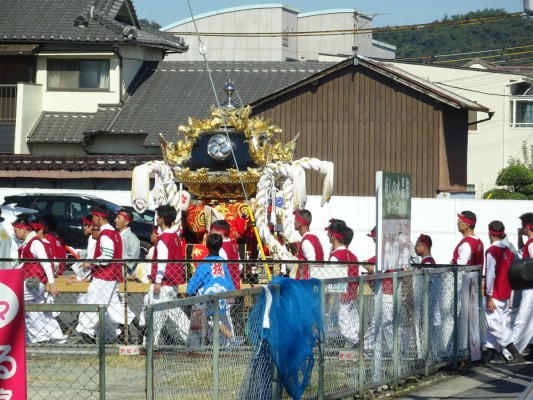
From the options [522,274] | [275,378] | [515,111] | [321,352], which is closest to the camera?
[522,274]

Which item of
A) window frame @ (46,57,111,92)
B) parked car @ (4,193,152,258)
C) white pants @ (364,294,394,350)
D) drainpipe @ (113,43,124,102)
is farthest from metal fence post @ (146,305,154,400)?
window frame @ (46,57,111,92)

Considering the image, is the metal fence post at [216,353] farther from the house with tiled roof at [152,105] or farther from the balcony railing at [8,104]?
the balcony railing at [8,104]

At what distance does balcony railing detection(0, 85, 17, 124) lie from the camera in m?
40.3

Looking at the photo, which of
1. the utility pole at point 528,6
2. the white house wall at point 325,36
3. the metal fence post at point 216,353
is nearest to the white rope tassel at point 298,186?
the utility pole at point 528,6

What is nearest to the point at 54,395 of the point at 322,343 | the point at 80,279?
the point at 322,343

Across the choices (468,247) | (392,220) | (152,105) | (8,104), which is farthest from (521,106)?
(392,220)

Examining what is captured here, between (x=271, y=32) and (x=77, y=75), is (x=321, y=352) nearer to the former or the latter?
(x=77, y=75)

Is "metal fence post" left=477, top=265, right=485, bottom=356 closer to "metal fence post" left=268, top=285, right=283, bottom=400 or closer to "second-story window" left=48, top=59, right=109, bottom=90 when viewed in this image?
"metal fence post" left=268, top=285, right=283, bottom=400

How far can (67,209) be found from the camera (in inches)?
1094

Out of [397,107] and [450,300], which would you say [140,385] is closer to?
[450,300]

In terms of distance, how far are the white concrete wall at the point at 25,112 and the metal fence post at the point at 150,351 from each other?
109ft

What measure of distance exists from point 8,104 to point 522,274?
37.1 m

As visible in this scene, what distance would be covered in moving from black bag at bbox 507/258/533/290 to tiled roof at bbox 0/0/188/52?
3528cm

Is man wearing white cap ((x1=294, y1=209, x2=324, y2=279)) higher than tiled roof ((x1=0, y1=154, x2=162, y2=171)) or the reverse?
the reverse
